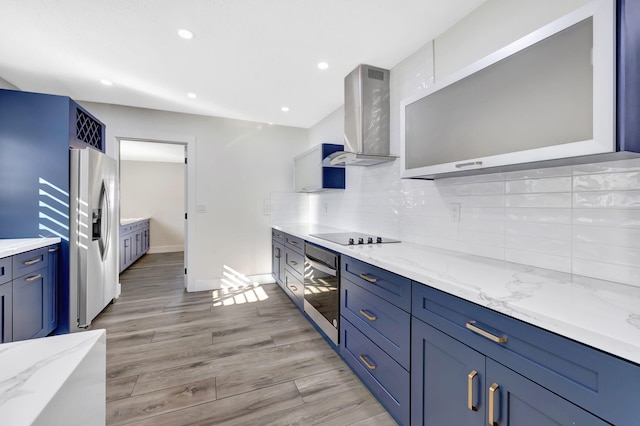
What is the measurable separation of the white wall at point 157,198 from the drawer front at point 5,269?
5.33 m

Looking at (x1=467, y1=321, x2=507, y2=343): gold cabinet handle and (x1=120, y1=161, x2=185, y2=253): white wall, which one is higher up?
(x1=120, y1=161, x2=185, y2=253): white wall

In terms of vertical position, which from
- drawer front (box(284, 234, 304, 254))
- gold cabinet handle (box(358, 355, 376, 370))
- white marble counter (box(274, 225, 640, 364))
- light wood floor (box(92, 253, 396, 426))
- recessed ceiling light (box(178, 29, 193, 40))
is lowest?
light wood floor (box(92, 253, 396, 426))

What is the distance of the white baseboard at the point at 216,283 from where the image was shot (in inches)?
150

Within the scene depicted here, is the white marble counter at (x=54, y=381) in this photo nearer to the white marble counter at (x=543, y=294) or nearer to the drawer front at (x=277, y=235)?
the white marble counter at (x=543, y=294)

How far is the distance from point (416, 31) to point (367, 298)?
1899mm

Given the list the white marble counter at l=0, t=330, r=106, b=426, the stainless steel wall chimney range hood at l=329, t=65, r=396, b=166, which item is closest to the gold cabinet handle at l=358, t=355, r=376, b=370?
the white marble counter at l=0, t=330, r=106, b=426

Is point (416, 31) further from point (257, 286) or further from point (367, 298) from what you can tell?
point (257, 286)

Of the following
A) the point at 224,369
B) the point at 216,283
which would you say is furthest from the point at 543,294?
the point at 216,283

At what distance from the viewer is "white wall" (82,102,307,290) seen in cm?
367

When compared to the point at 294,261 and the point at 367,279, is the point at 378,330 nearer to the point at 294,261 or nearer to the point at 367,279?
the point at 367,279

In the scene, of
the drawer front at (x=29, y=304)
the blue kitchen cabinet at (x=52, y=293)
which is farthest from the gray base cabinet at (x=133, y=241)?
→ the drawer front at (x=29, y=304)

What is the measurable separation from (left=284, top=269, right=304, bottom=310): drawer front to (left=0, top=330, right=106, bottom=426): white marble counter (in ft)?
7.53

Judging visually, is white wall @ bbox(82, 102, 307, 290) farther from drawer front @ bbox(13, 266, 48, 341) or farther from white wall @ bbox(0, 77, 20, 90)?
drawer front @ bbox(13, 266, 48, 341)

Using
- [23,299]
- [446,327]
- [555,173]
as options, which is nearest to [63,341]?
[446,327]
